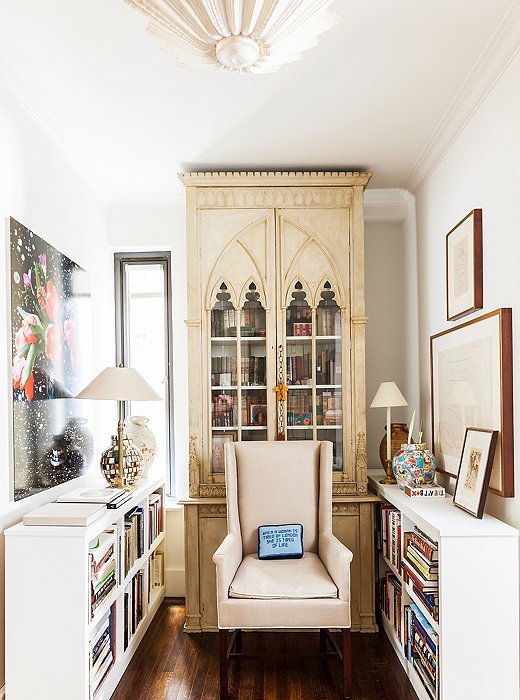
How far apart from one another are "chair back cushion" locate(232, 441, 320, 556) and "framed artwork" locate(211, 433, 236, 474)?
0.27 m

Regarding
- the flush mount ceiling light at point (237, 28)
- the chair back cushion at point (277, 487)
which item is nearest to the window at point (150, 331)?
the chair back cushion at point (277, 487)

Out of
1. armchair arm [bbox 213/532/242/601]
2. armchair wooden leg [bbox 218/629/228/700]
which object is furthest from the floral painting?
armchair wooden leg [bbox 218/629/228/700]

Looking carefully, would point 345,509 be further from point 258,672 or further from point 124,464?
point 124,464

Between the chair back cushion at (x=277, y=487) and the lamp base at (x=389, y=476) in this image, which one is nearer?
the chair back cushion at (x=277, y=487)

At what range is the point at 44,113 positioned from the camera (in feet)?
10.3

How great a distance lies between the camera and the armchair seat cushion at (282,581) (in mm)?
3012

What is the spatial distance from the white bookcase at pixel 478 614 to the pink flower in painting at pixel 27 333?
1917 mm

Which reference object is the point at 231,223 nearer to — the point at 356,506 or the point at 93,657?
the point at 356,506

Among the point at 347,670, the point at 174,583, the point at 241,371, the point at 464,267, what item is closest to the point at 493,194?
the point at 464,267

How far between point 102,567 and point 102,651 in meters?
0.36

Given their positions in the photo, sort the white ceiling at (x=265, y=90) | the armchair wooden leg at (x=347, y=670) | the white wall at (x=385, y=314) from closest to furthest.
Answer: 1. the white ceiling at (x=265, y=90)
2. the armchair wooden leg at (x=347, y=670)
3. the white wall at (x=385, y=314)

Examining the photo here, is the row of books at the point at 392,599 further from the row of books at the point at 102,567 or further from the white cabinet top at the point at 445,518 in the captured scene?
the row of books at the point at 102,567

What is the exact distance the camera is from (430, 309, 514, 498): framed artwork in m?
2.66

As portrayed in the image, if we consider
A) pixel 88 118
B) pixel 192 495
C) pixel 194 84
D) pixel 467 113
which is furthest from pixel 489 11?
pixel 192 495
